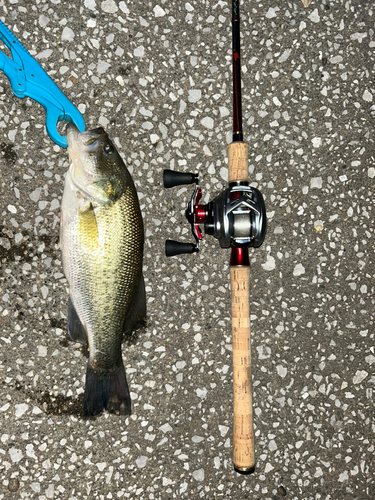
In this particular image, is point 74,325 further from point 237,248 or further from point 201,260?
point 237,248

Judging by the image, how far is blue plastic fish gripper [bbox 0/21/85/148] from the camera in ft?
7.11

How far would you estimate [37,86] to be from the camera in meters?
2.18

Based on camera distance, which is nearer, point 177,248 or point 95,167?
point 95,167

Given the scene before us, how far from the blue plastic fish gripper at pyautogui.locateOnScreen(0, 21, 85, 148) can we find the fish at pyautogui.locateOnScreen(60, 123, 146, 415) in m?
0.17

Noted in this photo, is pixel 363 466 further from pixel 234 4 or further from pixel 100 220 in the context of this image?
pixel 234 4

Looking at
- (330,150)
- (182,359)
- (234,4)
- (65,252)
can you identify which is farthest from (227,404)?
(234,4)

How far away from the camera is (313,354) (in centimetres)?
239

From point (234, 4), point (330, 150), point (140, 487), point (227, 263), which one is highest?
point (234, 4)

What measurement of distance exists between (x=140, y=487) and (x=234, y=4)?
2.67 metres

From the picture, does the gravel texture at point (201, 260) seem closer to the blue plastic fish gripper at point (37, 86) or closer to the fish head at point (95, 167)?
the blue plastic fish gripper at point (37, 86)

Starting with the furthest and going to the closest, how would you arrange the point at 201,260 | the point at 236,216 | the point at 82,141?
the point at 201,260
the point at 82,141
the point at 236,216

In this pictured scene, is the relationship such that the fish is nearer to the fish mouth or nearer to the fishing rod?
the fish mouth

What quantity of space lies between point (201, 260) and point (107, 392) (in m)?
0.87

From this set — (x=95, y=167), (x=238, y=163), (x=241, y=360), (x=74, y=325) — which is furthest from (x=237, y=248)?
(x=74, y=325)
